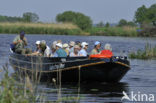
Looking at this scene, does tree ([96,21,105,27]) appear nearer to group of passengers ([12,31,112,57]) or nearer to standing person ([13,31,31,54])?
group of passengers ([12,31,112,57])

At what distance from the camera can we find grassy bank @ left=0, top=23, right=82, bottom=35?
60188mm

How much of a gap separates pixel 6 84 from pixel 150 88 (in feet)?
26.4

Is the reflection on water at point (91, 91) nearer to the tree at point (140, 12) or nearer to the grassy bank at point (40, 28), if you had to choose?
the grassy bank at point (40, 28)

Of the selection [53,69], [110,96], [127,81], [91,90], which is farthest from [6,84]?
[127,81]

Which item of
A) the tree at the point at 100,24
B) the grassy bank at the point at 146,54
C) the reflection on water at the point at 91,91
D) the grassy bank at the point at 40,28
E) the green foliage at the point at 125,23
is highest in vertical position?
the reflection on water at the point at 91,91

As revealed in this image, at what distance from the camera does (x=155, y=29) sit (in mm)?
79438

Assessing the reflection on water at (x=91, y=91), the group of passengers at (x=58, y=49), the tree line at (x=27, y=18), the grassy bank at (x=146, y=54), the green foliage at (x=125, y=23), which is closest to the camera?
the reflection on water at (x=91, y=91)

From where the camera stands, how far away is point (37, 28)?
62.0 meters

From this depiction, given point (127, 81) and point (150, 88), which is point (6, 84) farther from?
point (127, 81)

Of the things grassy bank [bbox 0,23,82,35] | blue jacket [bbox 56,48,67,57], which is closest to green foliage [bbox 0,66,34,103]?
blue jacket [bbox 56,48,67,57]

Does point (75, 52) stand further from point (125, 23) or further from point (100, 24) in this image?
point (125, 23)

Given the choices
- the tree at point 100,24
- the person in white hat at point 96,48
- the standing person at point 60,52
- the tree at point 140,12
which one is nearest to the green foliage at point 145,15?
the tree at point 140,12

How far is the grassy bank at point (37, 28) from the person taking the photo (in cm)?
6019

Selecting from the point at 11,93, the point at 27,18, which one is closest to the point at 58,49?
the point at 11,93
